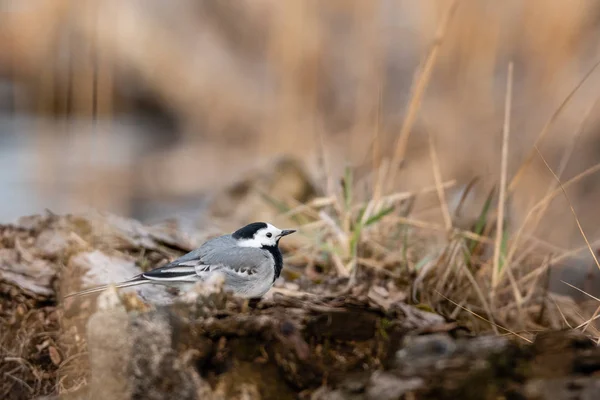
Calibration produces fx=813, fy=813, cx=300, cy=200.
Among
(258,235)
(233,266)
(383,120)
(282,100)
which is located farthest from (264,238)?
(383,120)

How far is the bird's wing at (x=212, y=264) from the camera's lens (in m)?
2.58

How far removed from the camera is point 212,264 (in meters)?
2.69

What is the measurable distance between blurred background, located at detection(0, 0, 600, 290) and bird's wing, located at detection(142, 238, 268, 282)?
138 centimetres

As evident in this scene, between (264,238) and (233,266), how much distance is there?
0.20 m

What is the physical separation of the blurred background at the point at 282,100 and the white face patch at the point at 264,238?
1.21 m

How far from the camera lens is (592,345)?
2.06 meters

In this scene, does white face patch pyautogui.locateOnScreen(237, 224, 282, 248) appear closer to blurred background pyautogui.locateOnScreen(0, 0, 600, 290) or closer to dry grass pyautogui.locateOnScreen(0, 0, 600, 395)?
dry grass pyautogui.locateOnScreen(0, 0, 600, 395)

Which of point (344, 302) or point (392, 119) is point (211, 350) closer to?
point (344, 302)

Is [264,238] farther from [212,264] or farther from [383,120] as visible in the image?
[383,120]

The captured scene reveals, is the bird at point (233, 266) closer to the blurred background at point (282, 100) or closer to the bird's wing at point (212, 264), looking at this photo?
the bird's wing at point (212, 264)

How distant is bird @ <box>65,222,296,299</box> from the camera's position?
2.57 metres

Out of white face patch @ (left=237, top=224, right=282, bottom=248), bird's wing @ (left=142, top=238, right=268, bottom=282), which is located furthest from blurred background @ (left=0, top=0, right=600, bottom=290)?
bird's wing @ (left=142, top=238, right=268, bottom=282)

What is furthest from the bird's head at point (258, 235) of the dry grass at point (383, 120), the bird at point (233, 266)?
the dry grass at point (383, 120)

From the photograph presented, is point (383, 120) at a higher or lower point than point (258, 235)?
lower
